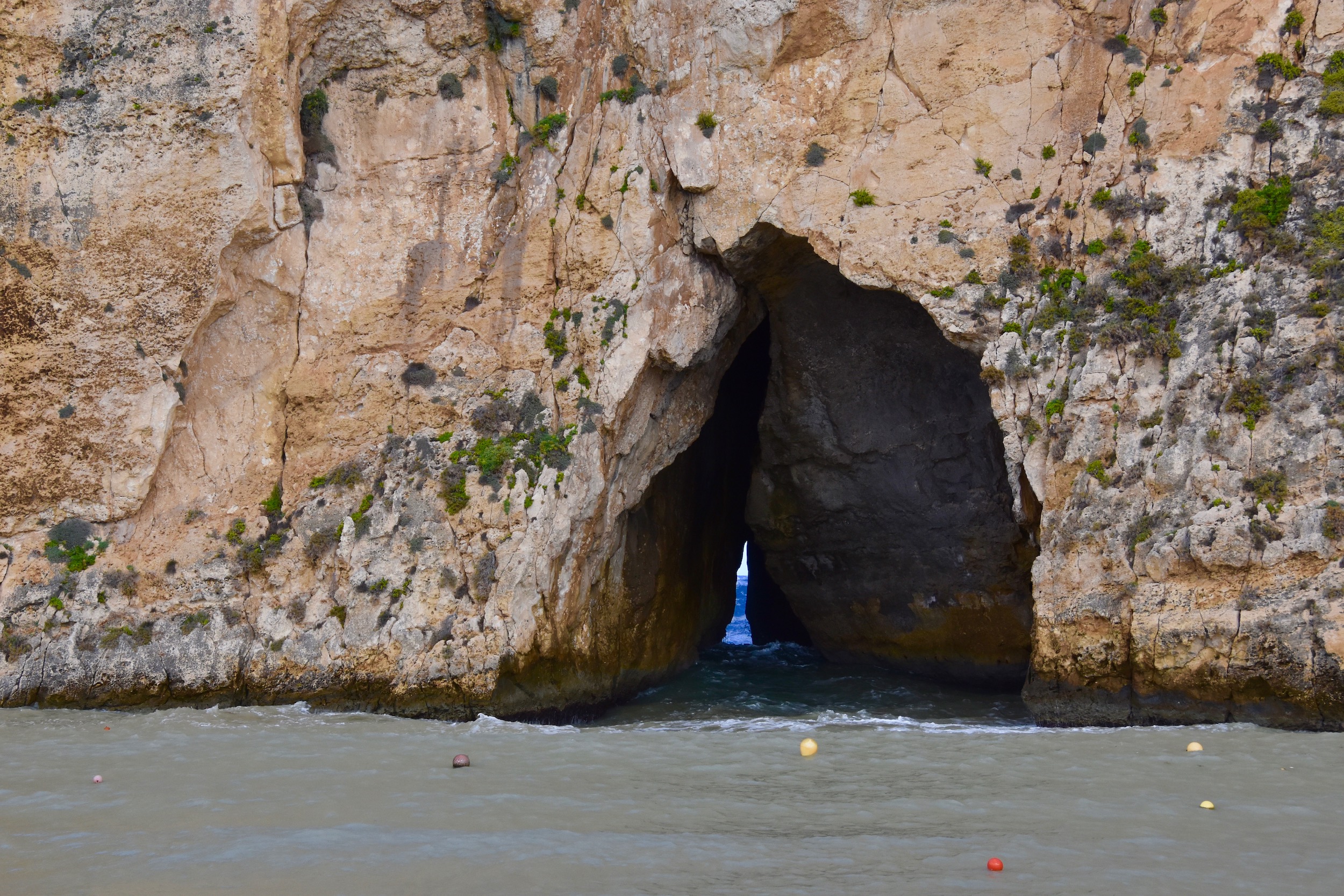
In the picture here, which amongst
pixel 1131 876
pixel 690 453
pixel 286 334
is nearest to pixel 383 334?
Answer: pixel 286 334

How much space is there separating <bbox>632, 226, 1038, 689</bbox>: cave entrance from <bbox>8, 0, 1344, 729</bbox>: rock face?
863mm

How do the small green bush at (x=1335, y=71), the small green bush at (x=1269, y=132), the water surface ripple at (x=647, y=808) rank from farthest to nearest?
1. the small green bush at (x=1269, y=132)
2. the small green bush at (x=1335, y=71)
3. the water surface ripple at (x=647, y=808)

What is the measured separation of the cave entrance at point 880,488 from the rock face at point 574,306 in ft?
2.83

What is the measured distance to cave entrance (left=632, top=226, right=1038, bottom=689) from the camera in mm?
14586

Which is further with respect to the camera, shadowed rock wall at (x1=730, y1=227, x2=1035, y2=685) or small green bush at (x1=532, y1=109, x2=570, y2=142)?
shadowed rock wall at (x1=730, y1=227, x2=1035, y2=685)

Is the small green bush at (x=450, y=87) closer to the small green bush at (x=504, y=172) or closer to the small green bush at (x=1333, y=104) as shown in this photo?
the small green bush at (x=504, y=172)

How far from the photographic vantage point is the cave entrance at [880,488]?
574 inches

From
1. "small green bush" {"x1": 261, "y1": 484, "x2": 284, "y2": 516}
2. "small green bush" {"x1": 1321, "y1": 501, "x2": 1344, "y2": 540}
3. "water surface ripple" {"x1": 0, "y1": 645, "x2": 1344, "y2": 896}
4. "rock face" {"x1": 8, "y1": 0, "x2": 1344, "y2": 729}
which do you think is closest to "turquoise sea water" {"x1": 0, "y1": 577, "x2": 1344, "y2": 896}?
"water surface ripple" {"x1": 0, "y1": 645, "x2": 1344, "y2": 896}

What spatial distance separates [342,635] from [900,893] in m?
7.90

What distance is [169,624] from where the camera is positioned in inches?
A: 442

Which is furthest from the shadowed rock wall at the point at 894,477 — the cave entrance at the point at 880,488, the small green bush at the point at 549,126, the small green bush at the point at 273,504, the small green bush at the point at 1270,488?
the small green bush at the point at 273,504

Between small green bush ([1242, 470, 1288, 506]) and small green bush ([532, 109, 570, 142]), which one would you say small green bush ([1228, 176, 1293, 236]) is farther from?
small green bush ([532, 109, 570, 142])

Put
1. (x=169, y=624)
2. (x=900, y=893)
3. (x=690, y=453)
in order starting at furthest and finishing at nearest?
(x=690, y=453) < (x=169, y=624) < (x=900, y=893)

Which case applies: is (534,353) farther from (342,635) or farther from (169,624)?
(169,624)
